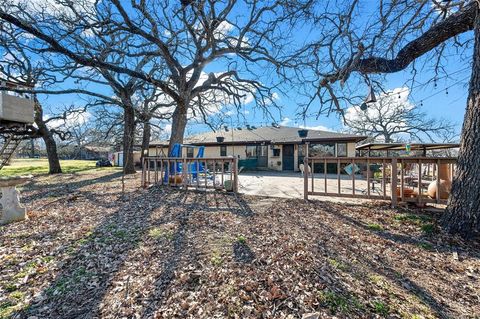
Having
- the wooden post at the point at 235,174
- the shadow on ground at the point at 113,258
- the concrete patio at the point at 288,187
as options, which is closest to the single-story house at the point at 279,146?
the concrete patio at the point at 288,187

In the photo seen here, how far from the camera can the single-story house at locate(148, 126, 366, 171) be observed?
1684 centimetres

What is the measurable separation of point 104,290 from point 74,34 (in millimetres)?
9772

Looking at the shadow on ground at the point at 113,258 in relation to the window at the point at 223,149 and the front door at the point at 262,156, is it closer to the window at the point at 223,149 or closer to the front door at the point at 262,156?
the front door at the point at 262,156

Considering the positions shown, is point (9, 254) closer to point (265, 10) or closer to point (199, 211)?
point (199, 211)

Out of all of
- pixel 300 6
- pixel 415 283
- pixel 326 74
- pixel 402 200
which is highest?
pixel 300 6

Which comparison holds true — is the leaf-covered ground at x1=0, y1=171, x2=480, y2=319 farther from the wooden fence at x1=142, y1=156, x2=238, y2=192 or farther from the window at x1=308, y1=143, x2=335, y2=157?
the window at x1=308, y1=143, x2=335, y2=157

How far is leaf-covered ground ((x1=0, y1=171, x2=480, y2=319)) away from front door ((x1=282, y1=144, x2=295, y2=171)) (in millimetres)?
13412

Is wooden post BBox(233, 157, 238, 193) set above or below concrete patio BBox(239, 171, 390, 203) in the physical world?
above

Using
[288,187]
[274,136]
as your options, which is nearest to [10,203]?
[288,187]

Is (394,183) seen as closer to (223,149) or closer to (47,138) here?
(223,149)

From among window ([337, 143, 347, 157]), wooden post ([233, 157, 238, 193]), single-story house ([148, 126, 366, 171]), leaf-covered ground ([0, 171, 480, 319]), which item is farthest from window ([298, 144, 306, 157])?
leaf-covered ground ([0, 171, 480, 319])

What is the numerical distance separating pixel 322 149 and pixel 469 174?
13.7m

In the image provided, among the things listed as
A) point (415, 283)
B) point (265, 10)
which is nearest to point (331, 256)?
point (415, 283)

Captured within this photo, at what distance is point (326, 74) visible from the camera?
5789 mm
